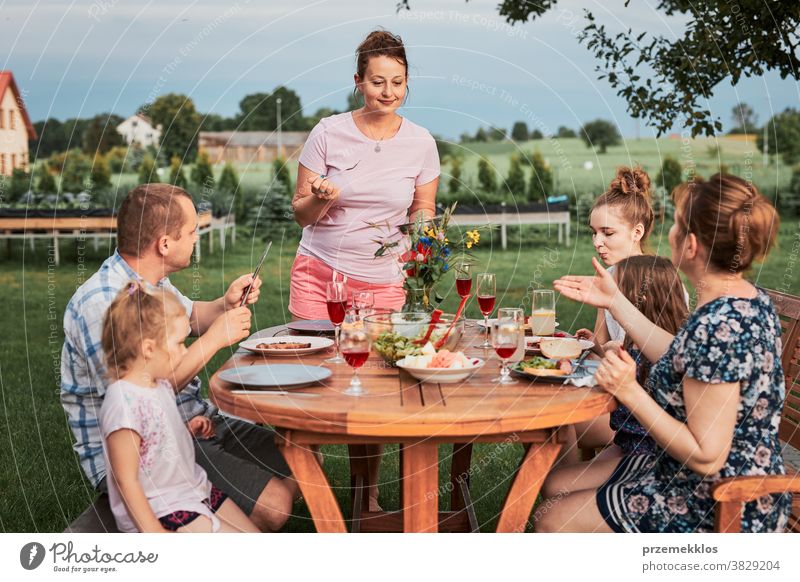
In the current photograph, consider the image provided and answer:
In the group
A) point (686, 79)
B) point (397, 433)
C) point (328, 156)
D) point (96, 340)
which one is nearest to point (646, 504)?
point (397, 433)

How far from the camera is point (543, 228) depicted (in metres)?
17.6

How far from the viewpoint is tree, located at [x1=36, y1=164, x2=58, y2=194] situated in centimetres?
1548

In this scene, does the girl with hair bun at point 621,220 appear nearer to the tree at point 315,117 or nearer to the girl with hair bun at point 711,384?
the girl with hair bun at point 711,384

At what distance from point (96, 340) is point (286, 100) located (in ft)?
42.6

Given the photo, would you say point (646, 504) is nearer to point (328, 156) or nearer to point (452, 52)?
point (328, 156)

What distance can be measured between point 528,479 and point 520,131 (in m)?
A: 15.2

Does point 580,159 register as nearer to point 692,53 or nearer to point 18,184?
point 18,184

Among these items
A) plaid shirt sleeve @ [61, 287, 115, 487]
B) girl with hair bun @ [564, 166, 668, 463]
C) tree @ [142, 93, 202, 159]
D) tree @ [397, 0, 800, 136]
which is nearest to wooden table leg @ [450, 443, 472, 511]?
girl with hair bun @ [564, 166, 668, 463]

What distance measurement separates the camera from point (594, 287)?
3.67 metres

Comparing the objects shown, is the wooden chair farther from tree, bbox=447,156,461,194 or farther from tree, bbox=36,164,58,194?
tree, bbox=36,164,58,194

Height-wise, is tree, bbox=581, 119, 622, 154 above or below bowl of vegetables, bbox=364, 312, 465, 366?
above

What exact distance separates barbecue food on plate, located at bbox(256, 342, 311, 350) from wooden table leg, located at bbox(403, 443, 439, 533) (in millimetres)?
908

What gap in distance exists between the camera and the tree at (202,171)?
14.3m

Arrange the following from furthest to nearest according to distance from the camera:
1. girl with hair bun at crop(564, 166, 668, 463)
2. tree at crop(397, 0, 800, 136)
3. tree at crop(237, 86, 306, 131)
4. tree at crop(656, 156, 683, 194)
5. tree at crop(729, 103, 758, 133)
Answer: tree at crop(237, 86, 306, 131) < tree at crop(656, 156, 683, 194) < tree at crop(729, 103, 758, 133) < tree at crop(397, 0, 800, 136) < girl with hair bun at crop(564, 166, 668, 463)
